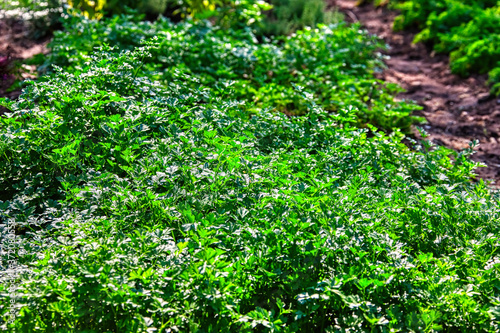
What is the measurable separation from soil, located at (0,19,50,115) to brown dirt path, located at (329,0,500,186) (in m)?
4.26

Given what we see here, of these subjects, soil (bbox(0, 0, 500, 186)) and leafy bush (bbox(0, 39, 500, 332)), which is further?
soil (bbox(0, 0, 500, 186))

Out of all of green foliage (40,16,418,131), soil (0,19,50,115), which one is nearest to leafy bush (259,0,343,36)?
green foliage (40,16,418,131)

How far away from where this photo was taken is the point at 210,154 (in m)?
3.32

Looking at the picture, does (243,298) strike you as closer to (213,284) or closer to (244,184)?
(213,284)

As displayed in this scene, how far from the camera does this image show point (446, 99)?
6309 mm

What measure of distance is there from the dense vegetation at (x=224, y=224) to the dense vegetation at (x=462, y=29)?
3082mm

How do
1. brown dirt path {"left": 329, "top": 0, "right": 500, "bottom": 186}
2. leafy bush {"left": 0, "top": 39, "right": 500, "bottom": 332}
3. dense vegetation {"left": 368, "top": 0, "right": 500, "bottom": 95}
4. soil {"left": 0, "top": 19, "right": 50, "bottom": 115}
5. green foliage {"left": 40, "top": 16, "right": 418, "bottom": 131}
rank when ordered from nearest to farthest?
leafy bush {"left": 0, "top": 39, "right": 500, "bottom": 332}
green foliage {"left": 40, "top": 16, "right": 418, "bottom": 131}
soil {"left": 0, "top": 19, "right": 50, "bottom": 115}
brown dirt path {"left": 329, "top": 0, "right": 500, "bottom": 186}
dense vegetation {"left": 368, "top": 0, "right": 500, "bottom": 95}

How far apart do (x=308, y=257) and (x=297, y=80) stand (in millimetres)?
3169

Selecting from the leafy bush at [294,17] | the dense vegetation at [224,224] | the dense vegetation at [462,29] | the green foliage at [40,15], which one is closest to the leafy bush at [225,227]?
the dense vegetation at [224,224]

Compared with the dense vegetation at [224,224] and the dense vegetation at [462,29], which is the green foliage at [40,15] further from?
the dense vegetation at [462,29]

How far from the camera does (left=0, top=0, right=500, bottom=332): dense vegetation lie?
2.51 meters

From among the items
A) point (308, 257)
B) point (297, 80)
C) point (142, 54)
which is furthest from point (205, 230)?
point (297, 80)

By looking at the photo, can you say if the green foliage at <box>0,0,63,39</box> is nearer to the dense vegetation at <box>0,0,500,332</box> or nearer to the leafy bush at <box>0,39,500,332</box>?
the dense vegetation at <box>0,0,500,332</box>

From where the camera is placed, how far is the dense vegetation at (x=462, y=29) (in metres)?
6.61
